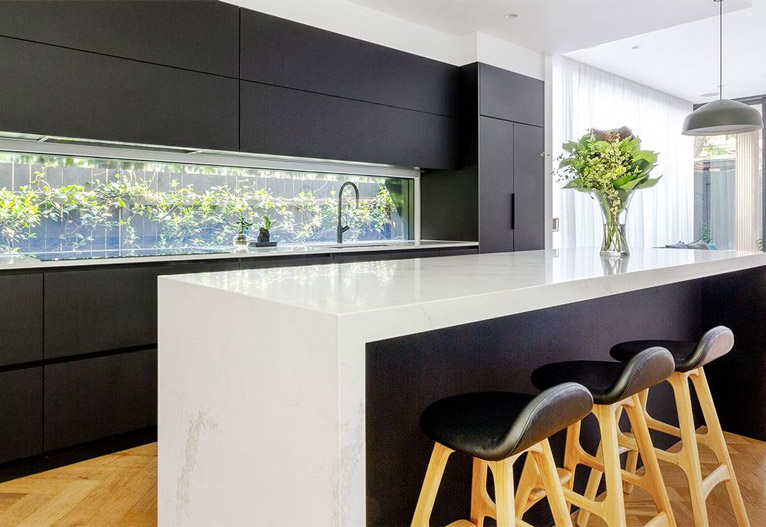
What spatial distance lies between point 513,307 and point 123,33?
8.08 feet

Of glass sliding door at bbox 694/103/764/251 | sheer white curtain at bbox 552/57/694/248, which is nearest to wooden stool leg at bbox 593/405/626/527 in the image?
sheer white curtain at bbox 552/57/694/248

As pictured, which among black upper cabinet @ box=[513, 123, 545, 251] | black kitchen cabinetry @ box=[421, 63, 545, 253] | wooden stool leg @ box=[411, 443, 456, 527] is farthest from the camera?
black upper cabinet @ box=[513, 123, 545, 251]

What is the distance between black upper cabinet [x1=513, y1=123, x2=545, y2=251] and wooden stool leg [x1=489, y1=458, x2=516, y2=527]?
359cm

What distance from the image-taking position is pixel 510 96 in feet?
14.9

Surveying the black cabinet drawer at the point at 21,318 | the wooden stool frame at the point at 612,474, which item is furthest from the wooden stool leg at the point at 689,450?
the black cabinet drawer at the point at 21,318

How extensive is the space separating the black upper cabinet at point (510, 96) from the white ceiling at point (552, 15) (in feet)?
0.99

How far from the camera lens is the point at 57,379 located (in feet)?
8.09

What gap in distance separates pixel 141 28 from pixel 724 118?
11.7ft

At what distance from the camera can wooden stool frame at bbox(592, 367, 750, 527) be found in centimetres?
183

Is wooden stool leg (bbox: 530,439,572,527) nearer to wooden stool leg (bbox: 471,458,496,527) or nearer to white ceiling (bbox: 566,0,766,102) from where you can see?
wooden stool leg (bbox: 471,458,496,527)

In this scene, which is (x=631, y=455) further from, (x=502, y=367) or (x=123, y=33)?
(x=123, y=33)

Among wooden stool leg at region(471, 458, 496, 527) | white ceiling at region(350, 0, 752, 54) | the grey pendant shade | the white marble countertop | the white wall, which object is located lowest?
wooden stool leg at region(471, 458, 496, 527)

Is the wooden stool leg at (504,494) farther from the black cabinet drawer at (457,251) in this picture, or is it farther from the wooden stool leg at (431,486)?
the black cabinet drawer at (457,251)

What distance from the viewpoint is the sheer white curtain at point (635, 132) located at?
5.54m
